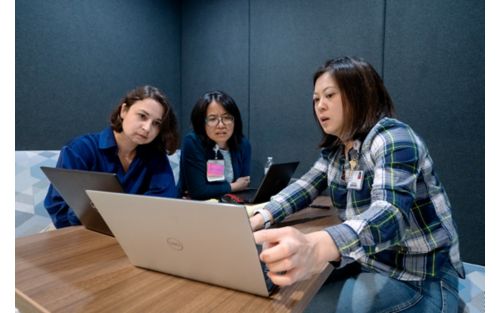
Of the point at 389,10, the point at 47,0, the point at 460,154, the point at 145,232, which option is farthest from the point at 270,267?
the point at 47,0

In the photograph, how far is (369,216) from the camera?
66 centimetres

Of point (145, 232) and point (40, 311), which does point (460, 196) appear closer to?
point (145, 232)

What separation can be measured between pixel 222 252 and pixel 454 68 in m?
2.27

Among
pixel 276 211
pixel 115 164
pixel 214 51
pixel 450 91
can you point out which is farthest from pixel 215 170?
pixel 450 91

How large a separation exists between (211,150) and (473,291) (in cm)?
172

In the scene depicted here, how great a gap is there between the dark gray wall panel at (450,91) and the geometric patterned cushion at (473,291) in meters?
0.69

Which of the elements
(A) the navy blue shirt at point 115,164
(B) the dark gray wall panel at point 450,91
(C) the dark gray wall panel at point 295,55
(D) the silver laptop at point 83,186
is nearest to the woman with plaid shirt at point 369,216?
(D) the silver laptop at point 83,186

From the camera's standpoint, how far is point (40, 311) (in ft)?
1.70

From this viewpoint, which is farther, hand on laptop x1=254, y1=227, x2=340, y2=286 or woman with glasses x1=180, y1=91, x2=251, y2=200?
woman with glasses x1=180, y1=91, x2=251, y2=200

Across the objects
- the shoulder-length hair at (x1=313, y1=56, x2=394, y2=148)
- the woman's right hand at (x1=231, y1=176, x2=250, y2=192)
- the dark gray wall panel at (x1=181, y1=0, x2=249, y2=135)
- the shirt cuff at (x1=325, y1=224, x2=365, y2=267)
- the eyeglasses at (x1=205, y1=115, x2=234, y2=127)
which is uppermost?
the dark gray wall panel at (x1=181, y1=0, x2=249, y2=135)

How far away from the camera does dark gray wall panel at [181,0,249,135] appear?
9.38 feet

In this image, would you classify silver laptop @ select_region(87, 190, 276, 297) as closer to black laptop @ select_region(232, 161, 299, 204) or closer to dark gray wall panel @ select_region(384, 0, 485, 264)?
black laptop @ select_region(232, 161, 299, 204)

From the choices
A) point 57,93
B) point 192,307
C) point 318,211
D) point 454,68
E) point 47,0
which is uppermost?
point 47,0

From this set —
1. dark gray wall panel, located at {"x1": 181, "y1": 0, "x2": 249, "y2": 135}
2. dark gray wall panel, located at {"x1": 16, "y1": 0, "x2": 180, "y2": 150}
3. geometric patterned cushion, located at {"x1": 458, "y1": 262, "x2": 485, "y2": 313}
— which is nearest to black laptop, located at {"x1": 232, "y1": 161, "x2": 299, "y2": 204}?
geometric patterned cushion, located at {"x1": 458, "y1": 262, "x2": 485, "y2": 313}
